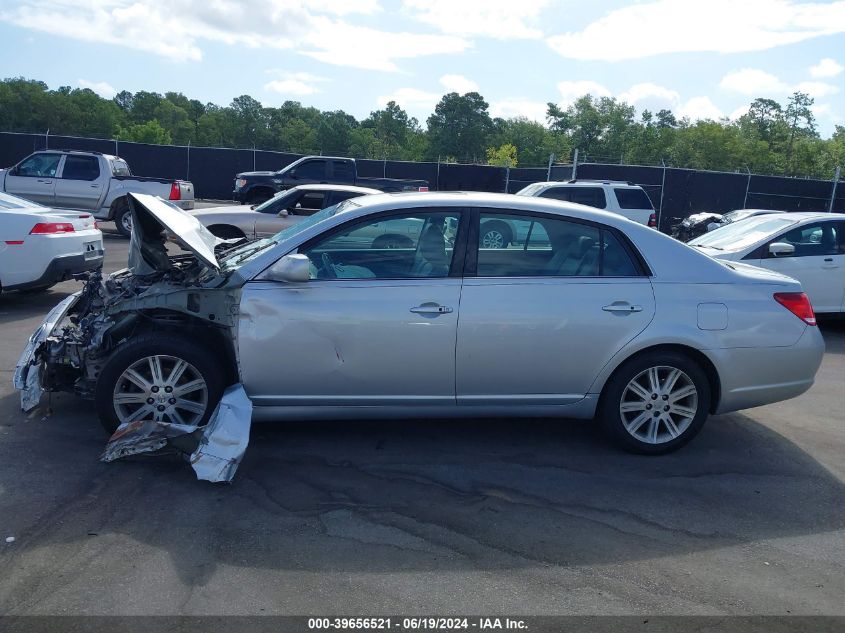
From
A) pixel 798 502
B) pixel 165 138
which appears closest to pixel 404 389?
pixel 798 502

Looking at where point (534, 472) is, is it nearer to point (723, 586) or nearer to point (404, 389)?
point (404, 389)

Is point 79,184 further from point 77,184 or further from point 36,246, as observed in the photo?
point 36,246

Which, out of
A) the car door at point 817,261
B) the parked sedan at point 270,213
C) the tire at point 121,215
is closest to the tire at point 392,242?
the car door at point 817,261

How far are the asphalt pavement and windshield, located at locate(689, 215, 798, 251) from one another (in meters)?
4.87

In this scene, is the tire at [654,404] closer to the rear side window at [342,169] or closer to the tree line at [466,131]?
the rear side window at [342,169]

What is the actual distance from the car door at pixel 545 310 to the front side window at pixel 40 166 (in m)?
15.5

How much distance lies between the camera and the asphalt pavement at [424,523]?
328 centimetres

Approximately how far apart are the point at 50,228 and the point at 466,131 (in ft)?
280

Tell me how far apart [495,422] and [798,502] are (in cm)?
208

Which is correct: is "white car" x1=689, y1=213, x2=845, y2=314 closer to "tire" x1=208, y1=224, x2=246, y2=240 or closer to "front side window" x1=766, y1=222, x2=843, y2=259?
"front side window" x1=766, y1=222, x2=843, y2=259

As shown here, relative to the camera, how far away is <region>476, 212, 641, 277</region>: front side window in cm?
479

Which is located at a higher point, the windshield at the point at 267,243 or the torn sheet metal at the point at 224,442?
the windshield at the point at 267,243

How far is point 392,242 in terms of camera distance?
189 inches

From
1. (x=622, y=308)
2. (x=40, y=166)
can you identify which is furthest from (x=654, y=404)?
(x=40, y=166)
